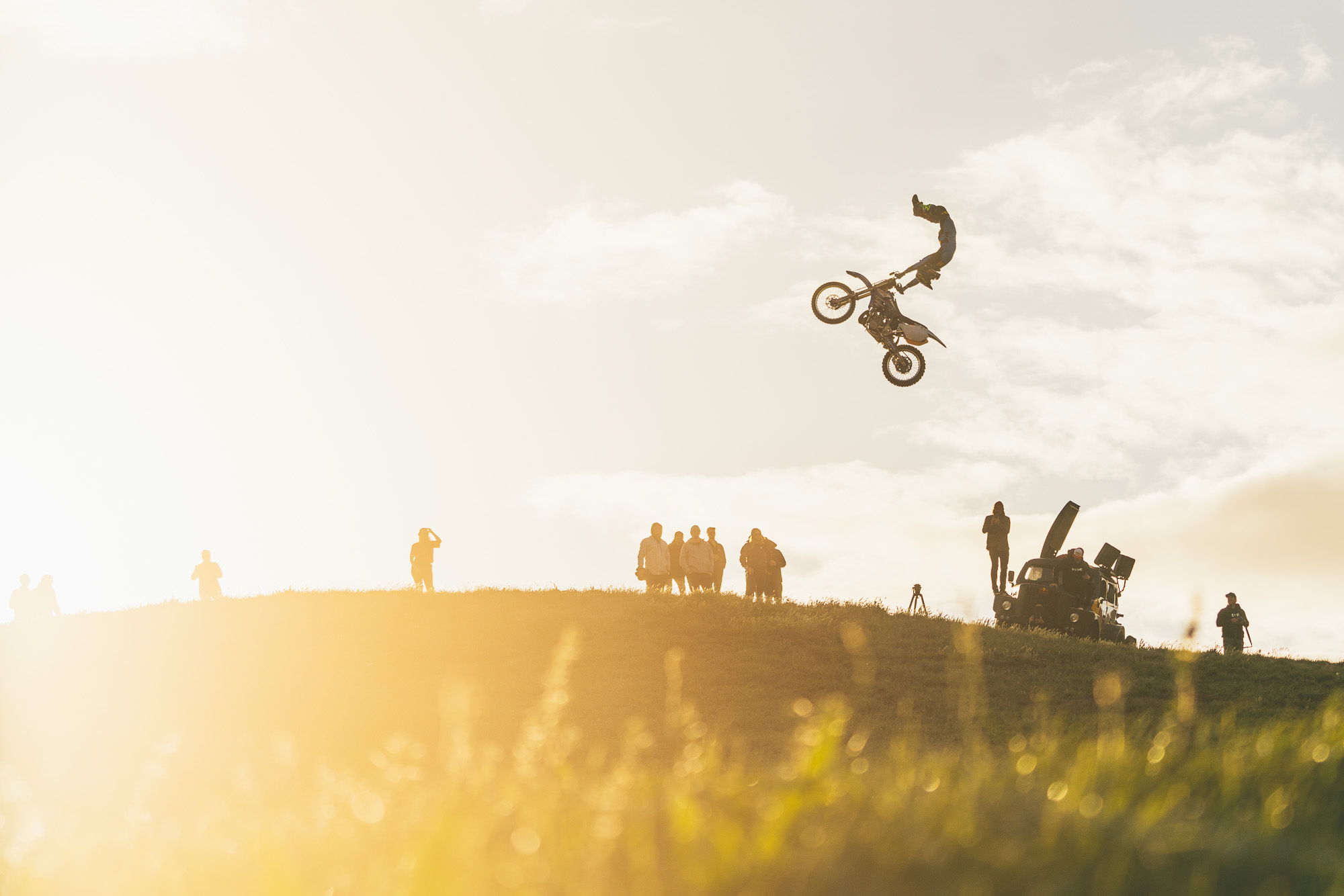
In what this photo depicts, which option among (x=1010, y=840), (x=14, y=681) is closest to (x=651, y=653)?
(x=14, y=681)

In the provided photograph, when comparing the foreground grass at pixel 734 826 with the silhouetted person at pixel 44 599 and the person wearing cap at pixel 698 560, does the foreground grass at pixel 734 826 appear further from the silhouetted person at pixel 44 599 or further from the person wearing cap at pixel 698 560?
the silhouetted person at pixel 44 599

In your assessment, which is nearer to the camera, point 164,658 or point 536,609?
point 164,658

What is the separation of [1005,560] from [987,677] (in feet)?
23.1

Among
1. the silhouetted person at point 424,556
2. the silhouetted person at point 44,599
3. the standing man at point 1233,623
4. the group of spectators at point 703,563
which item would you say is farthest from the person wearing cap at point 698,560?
the silhouetted person at point 44,599

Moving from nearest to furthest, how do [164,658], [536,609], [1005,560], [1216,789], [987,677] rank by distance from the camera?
1. [1216,789]
2. [987,677]
3. [164,658]
4. [536,609]
5. [1005,560]

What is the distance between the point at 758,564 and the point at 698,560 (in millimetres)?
1572

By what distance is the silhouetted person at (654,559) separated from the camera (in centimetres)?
2558

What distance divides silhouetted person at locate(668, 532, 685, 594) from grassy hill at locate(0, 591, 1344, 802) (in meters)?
0.58

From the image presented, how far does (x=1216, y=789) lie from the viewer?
611 centimetres

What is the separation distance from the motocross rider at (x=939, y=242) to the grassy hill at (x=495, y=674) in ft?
23.7

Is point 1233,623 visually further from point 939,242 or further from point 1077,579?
point 939,242

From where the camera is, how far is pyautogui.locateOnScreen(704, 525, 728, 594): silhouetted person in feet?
85.7

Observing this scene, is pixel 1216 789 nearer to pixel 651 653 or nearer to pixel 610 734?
pixel 610 734

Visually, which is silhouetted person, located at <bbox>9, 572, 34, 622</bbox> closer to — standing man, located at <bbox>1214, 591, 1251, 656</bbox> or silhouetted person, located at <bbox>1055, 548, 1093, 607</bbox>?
silhouetted person, located at <bbox>1055, 548, 1093, 607</bbox>
